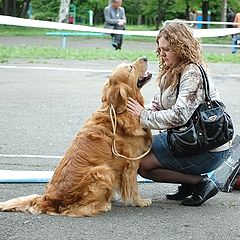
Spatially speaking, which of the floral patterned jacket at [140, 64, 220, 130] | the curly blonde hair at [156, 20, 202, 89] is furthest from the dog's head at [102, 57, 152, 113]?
the curly blonde hair at [156, 20, 202, 89]

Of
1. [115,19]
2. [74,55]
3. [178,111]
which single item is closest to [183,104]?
[178,111]

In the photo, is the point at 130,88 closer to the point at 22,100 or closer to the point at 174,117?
the point at 174,117

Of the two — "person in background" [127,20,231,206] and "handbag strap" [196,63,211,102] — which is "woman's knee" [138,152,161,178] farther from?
"handbag strap" [196,63,211,102]

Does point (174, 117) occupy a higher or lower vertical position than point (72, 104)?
higher

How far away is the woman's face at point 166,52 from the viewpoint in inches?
195

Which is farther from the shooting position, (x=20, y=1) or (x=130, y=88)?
(x=20, y=1)

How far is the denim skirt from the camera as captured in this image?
199 inches

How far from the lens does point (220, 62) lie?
16.6 m

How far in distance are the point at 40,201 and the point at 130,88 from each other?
1.17 meters

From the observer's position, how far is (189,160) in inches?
200

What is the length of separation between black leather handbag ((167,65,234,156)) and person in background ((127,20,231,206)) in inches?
2.0

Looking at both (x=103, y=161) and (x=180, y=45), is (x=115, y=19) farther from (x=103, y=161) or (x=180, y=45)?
(x=103, y=161)

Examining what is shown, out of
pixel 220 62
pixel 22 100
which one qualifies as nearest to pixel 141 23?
pixel 220 62

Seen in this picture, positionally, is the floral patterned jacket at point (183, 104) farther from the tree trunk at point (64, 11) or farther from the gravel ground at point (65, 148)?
the tree trunk at point (64, 11)
